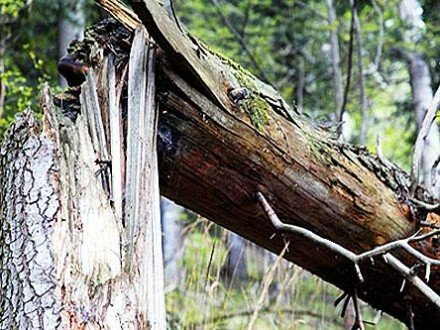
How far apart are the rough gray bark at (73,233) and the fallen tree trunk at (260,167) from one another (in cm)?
13

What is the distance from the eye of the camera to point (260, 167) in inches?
62.5

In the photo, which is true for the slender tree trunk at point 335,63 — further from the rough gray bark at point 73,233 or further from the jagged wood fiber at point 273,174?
the rough gray bark at point 73,233

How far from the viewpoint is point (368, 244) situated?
1790mm

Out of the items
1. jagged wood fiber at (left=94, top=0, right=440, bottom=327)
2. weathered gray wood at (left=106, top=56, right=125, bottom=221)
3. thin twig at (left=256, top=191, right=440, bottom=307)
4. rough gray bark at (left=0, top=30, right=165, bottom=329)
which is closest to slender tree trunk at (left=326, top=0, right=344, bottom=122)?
jagged wood fiber at (left=94, top=0, right=440, bottom=327)

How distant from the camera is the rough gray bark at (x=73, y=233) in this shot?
3.62ft

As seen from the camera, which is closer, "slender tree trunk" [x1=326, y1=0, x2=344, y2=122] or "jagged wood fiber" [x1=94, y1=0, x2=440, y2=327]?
"jagged wood fiber" [x1=94, y1=0, x2=440, y2=327]

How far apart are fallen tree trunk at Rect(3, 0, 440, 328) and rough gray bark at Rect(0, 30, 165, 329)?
126 millimetres

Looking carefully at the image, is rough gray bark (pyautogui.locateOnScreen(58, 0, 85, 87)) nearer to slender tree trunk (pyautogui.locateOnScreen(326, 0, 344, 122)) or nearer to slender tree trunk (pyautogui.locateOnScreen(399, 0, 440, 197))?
slender tree trunk (pyautogui.locateOnScreen(326, 0, 344, 122))

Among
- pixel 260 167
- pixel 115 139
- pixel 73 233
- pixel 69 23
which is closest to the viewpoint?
pixel 73 233

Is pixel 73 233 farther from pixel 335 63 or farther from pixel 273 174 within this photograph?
pixel 335 63

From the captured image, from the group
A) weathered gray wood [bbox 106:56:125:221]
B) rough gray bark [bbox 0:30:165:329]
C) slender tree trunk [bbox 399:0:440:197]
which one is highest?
slender tree trunk [bbox 399:0:440:197]

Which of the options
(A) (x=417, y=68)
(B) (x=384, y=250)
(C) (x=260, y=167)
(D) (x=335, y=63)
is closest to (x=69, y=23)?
(D) (x=335, y=63)

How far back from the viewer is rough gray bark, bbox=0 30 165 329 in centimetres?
110

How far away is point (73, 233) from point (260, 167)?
0.58 meters
